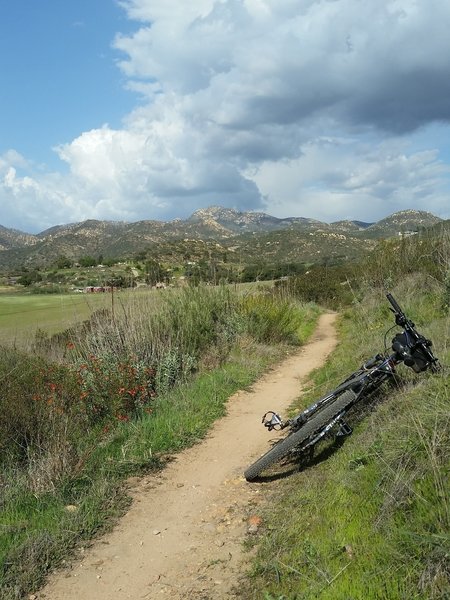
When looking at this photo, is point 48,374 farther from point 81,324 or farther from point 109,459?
point 81,324

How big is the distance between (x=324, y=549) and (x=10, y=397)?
3.60 metres

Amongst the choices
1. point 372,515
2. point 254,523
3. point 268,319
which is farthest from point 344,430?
point 268,319

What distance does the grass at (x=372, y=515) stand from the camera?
2.84m

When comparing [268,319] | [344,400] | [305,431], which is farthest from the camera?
[268,319]

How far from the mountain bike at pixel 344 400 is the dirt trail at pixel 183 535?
46 cm

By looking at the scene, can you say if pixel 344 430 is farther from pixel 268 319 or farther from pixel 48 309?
pixel 48 309

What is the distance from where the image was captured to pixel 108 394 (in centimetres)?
702

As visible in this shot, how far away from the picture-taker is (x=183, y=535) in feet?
14.3

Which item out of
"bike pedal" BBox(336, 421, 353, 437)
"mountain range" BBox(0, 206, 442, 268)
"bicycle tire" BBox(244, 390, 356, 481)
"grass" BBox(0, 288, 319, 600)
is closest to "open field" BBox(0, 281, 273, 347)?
"grass" BBox(0, 288, 319, 600)

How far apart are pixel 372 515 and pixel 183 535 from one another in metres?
1.66

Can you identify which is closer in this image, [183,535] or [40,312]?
[183,535]

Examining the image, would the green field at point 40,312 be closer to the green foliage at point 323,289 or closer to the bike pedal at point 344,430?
the bike pedal at point 344,430

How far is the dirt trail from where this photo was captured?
3.66m

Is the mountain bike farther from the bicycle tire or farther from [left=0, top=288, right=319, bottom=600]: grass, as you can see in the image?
[left=0, top=288, right=319, bottom=600]: grass
